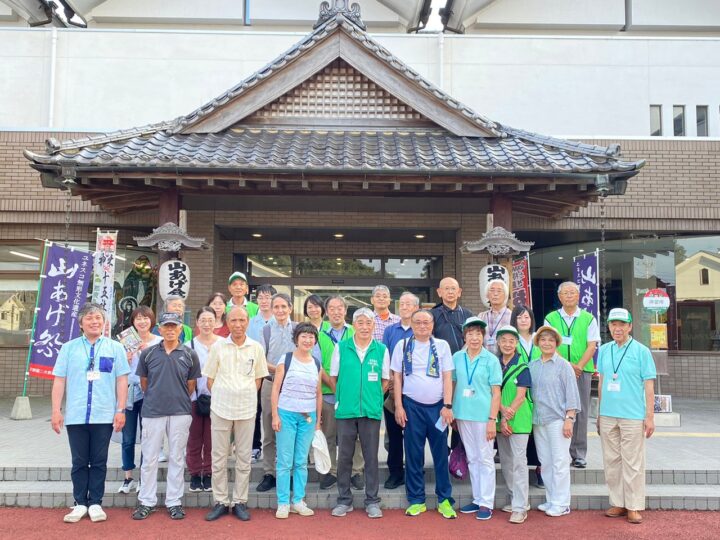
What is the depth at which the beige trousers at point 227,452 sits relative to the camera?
527 cm

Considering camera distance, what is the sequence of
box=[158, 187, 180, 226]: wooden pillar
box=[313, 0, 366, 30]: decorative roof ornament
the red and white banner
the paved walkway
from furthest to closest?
box=[313, 0, 366, 30]: decorative roof ornament, the red and white banner, box=[158, 187, 180, 226]: wooden pillar, the paved walkway

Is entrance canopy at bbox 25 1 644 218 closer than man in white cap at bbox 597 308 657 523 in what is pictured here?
No

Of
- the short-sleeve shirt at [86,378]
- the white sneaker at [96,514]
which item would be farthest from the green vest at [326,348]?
the white sneaker at [96,514]

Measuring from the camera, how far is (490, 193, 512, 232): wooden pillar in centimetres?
811

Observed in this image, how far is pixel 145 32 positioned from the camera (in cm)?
1282

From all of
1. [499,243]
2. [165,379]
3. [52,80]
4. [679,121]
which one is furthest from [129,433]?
[679,121]

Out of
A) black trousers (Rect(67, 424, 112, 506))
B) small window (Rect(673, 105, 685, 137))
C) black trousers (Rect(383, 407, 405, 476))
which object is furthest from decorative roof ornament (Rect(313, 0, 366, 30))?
small window (Rect(673, 105, 685, 137))

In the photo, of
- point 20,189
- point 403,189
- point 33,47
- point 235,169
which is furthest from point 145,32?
point 403,189

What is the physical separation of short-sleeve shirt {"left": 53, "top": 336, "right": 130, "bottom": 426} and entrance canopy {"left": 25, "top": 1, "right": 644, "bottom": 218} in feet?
9.39

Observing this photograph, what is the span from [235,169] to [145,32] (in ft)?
24.3

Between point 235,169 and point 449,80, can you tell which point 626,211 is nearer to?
point 449,80

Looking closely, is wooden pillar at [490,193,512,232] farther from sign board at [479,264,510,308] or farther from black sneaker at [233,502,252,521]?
black sneaker at [233,502,252,521]

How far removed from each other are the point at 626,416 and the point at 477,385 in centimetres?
140

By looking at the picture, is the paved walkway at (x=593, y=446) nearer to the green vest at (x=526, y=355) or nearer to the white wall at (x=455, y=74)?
the green vest at (x=526, y=355)
